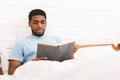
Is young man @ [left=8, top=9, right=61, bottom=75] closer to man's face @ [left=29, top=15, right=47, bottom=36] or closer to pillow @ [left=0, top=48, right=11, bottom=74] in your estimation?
man's face @ [left=29, top=15, right=47, bottom=36]

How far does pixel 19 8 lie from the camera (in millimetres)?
2172

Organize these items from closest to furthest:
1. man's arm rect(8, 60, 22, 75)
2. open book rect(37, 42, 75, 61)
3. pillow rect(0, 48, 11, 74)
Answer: open book rect(37, 42, 75, 61) < man's arm rect(8, 60, 22, 75) < pillow rect(0, 48, 11, 74)

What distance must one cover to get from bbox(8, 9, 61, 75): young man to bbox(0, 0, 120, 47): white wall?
14cm

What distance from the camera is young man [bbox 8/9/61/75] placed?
6.25ft

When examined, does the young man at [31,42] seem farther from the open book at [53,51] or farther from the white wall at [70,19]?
the open book at [53,51]

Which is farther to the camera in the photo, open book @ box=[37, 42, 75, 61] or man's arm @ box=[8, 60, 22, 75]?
man's arm @ box=[8, 60, 22, 75]

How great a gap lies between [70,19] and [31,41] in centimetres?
51

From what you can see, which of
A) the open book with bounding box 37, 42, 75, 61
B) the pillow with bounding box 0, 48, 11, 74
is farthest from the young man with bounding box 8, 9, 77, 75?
the open book with bounding box 37, 42, 75, 61

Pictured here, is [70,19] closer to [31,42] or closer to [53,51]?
[31,42]

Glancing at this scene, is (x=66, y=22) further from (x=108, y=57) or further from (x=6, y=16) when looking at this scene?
(x=108, y=57)

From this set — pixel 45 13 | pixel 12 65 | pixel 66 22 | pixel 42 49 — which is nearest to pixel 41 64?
pixel 42 49

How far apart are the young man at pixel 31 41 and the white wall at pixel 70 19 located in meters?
0.14

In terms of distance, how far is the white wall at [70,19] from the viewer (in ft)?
7.07

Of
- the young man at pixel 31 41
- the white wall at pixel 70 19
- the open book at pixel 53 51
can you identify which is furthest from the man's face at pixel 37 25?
the open book at pixel 53 51
